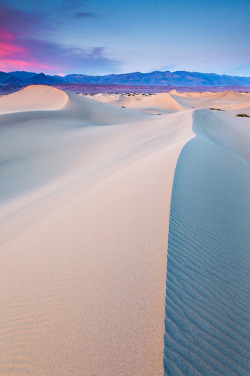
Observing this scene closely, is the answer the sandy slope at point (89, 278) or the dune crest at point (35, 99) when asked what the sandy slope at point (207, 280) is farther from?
the dune crest at point (35, 99)

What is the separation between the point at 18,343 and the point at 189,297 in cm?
175

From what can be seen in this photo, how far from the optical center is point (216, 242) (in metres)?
3.09

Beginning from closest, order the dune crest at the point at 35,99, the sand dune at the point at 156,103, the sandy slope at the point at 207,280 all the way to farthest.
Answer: the sandy slope at the point at 207,280
the dune crest at the point at 35,99
the sand dune at the point at 156,103

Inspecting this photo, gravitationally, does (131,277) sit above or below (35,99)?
below

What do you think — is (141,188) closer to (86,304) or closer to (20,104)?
(86,304)

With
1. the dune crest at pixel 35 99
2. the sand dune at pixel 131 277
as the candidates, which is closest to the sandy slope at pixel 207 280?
the sand dune at pixel 131 277

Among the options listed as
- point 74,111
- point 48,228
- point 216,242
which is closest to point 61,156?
point 48,228

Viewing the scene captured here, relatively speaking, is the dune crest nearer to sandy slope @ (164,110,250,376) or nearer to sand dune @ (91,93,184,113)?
sand dune @ (91,93,184,113)

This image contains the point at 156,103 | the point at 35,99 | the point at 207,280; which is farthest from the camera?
the point at 156,103

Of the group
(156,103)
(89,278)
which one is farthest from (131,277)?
(156,103)

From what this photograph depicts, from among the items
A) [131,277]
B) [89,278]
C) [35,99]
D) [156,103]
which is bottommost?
[89,278]

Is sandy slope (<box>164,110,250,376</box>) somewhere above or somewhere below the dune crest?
below

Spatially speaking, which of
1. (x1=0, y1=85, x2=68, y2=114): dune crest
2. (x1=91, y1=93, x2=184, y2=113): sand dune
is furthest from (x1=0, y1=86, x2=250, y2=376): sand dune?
(x1=91, y1=93, x2=184, y2=113): sand dune

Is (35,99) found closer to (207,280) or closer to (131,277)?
(131,277)
